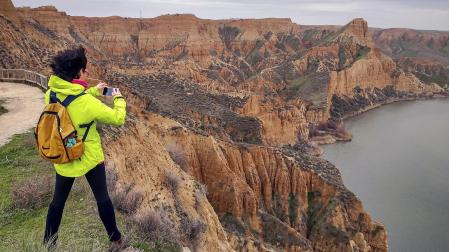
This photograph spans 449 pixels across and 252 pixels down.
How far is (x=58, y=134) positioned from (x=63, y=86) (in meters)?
0.48

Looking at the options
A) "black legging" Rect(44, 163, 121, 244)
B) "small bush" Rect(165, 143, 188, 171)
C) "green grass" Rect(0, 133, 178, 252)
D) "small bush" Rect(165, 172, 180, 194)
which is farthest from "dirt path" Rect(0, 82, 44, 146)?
"small bush" Rect(165, 143, 188, 171)

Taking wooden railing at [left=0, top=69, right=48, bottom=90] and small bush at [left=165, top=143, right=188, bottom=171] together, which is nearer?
wooden railing at [left=0, top=69, right=48, bottom=90]

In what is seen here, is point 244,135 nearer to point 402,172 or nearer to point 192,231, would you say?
point 402,172

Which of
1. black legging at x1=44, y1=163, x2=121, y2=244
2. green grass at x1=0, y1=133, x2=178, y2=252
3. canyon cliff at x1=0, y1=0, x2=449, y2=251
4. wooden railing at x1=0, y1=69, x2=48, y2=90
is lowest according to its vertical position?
canyon cliff at x1=0, y1=0, x2=449, y2=251

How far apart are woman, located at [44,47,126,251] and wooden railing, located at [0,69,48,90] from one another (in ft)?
36.0

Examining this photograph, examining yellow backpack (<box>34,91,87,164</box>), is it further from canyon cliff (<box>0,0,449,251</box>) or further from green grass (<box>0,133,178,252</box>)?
canyon cliff (<box>0,0,449,251</box>)

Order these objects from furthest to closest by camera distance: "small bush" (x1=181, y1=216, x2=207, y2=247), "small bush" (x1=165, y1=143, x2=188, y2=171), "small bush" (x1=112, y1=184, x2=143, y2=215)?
"small bush" (x1=165, y1=143, x2=188, y2=171) < "small bush" (x1=181, y1=216, x2=207, y2=247) < "small bush" (x1=112, y1=184, x2=143, y2=215)

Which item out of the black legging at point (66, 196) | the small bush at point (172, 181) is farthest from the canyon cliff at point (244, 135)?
the black legging at point (66, 196)

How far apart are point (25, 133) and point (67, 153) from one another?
6.54m

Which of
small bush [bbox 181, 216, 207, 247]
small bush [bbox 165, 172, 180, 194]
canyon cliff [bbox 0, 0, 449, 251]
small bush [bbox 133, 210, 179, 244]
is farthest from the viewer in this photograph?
canyon cliff [bbox 0, 0, 449, 251]

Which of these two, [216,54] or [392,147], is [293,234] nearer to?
[392,147]

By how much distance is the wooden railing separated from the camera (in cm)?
1493

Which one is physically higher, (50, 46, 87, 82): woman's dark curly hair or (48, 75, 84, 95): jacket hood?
(50, 46, 87, 82): woman's dark curly hair

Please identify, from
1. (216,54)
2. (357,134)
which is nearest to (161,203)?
(357,134)
